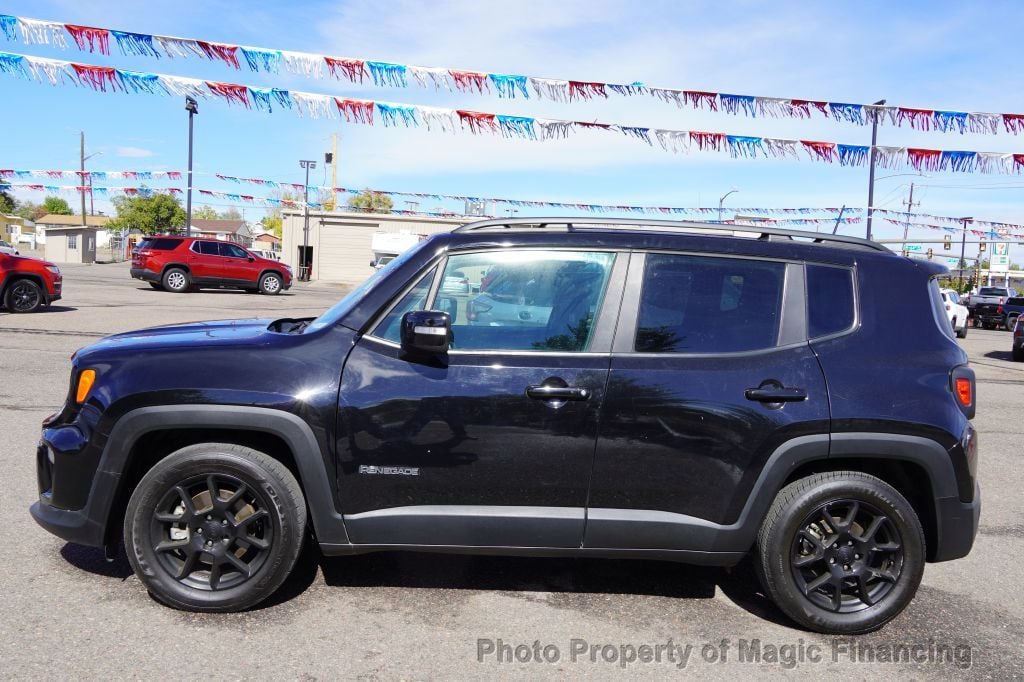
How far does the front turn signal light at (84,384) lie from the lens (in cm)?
345

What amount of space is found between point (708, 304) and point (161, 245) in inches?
993

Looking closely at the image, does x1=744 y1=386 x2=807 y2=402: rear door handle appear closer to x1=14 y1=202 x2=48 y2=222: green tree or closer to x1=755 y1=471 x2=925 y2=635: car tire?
x1=755 y1=471 x2=925 y2=635: car tire

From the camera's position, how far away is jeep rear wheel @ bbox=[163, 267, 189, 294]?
2562 centimetres

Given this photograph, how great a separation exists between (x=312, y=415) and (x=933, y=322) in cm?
277

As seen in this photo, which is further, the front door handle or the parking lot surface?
the front door handle

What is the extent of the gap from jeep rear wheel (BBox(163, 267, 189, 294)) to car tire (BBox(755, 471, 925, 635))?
2522 cm

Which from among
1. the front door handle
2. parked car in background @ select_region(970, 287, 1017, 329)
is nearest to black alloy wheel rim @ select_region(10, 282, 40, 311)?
the front door handle

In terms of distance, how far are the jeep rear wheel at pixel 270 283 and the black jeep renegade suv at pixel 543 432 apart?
82.2 ft

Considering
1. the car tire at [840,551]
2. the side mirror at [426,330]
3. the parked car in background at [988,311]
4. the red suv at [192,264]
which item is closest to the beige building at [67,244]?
the red suv at [192,264]

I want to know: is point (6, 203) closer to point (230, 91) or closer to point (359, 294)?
point (230, 91)

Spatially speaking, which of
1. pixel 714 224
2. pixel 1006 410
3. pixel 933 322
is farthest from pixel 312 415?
pixel 1006 410

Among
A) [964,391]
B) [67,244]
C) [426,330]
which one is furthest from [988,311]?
[67,244]

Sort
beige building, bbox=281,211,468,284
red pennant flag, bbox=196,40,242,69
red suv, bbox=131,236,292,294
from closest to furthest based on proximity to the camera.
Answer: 1. red pennant flag, bbox=196,40,242,69
2. red suv, bbox=131,236,292,294
3. beige building, bbox=281,211,468,284

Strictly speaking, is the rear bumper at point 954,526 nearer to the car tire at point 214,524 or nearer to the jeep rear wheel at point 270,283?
the car tire at point 214,524
